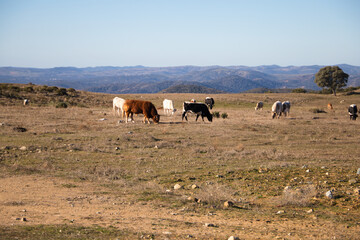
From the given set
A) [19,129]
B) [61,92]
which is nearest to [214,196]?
[19,129]

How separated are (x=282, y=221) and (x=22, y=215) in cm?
550

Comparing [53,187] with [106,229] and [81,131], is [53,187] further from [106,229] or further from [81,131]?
[81,131]

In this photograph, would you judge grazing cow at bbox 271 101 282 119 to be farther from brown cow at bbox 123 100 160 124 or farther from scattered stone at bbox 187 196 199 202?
scattered stone at bbox 187 196 199 202

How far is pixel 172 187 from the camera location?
11.0 m

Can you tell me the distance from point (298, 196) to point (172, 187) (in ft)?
12.1

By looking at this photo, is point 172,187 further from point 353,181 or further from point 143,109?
point 143,109

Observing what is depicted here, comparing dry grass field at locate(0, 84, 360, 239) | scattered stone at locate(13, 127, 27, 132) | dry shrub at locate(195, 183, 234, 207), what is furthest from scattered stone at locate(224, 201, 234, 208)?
scattered stone at locate(13, 127, 27, 132)

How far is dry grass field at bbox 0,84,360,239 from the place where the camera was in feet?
23.4

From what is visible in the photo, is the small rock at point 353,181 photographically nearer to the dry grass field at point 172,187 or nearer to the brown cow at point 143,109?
the dry grass field at point 172,187

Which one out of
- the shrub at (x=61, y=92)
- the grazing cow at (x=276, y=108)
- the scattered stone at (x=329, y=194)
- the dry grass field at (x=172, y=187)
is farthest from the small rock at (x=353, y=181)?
the shrub at (x=61, y=92)

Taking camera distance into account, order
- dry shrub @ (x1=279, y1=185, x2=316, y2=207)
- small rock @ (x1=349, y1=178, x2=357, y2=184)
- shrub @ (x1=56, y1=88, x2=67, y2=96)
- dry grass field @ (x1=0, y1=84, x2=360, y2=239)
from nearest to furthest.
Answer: dry grass field @ (x1=0, y1=84, x2=360, y2=239), dry shrub @ (x1=279, y1=185, x2=316, y2=207), small rock @ (x1=349, y1=178, x2=357, y2=184), shrub @ (x1=56, y1=88, x2=67, y2=96)

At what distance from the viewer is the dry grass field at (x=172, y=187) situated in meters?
7.14

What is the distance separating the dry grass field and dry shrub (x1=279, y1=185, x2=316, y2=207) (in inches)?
1.2

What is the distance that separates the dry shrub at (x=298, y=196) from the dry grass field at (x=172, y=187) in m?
0.03
